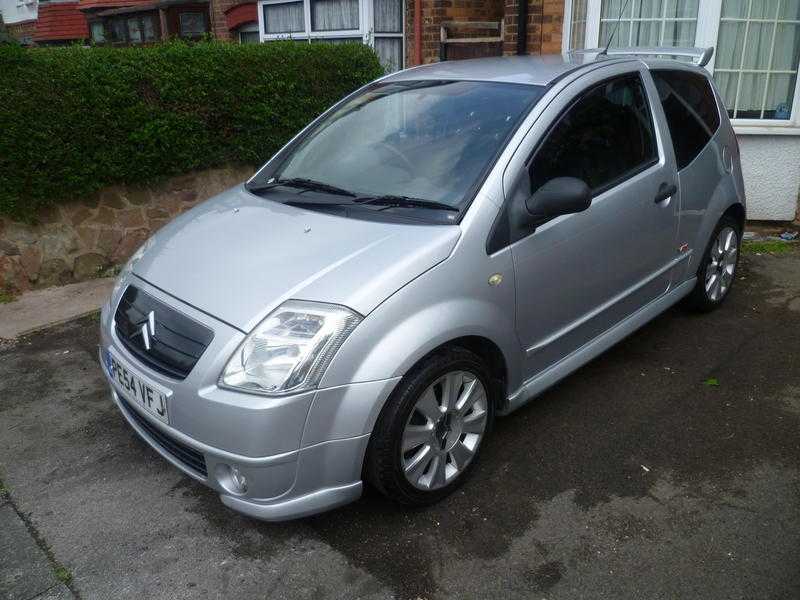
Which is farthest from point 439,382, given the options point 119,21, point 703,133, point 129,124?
point 119,21

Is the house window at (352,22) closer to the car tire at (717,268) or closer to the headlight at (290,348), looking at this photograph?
the car tire at (717,268)

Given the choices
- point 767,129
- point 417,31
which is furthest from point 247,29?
point 767,129

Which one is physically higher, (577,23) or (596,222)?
(577,23)

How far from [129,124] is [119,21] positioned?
12871 millimetres

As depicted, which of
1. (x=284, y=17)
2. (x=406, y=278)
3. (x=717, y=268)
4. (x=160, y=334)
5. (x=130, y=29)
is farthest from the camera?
(x=130, y=29)

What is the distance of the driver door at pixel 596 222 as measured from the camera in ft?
10.3

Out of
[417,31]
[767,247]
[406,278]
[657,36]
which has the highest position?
[417,31]

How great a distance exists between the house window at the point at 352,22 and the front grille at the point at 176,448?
20.6ft

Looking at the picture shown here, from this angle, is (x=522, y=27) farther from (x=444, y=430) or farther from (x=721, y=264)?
(x=444, y=430)

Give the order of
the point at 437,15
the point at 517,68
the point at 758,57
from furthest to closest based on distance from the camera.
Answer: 1. the point at 437,15
2. the point at 758,57
3. the point at 517,68

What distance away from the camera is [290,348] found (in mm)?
2490

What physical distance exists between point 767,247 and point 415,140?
4.31 metres

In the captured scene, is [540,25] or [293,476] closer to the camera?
[293,476]

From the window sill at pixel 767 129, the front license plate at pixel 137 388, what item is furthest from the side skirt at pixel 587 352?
the window sill at pixel 767 129
